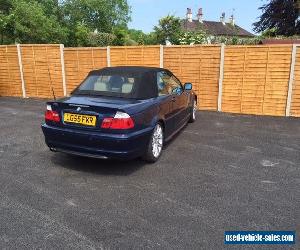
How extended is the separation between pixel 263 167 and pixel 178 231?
249 centimetres

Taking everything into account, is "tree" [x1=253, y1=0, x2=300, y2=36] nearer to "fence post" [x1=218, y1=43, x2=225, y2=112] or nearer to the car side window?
"fence post" [x1=218, y1=43, x2=225, y2=112]

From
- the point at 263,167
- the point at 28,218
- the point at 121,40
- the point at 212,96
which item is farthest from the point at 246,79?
the point at 121,40

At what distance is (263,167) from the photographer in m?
5.11

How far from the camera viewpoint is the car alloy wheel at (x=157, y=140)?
516cm

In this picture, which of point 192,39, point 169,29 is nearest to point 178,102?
point 192,39

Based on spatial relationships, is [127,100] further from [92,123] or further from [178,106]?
[178,106]

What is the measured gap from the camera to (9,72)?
522 inches

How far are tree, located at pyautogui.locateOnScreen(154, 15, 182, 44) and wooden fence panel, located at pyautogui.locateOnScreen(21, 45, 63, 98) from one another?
1242 centimetres

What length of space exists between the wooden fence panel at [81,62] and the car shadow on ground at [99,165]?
21.5ft

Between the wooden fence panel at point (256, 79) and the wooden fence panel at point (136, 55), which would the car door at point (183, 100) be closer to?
the wooden fence panel at point (256, 79)

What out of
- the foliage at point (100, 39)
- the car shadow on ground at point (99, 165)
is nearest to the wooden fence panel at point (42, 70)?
the car shadow on ground at point (99, 165)

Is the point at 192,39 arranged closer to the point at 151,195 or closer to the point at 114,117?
the point at 114,117

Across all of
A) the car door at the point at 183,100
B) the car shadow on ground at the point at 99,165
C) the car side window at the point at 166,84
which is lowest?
the car shadow on ground at the point at 99,165

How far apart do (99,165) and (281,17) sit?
2873cm
